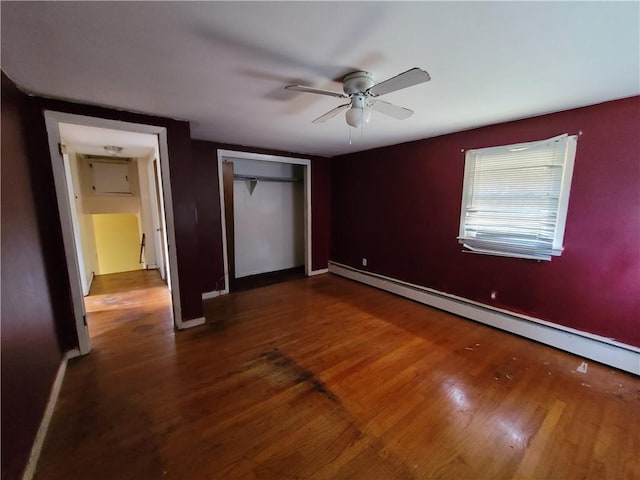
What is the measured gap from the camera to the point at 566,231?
8.13 feet

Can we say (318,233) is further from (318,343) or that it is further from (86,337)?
(86,337)

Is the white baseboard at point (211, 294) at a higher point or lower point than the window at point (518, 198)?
lower

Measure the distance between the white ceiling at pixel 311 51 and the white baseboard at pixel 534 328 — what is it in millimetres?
2069

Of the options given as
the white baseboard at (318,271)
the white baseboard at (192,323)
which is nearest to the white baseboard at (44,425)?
the white baseboard at (192,323)

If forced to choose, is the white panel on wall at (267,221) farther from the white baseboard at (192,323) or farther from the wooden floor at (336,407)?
the wooden floor at (336,407)

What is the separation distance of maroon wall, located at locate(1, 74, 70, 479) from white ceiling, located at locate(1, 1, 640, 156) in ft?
1.55

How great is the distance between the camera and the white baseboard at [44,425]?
137 centimetres

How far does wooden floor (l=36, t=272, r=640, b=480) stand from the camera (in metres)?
1.45

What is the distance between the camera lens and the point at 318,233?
512 cm

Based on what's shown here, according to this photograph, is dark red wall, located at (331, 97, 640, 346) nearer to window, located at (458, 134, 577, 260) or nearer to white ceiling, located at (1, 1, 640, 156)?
window, located at (458, 134, 577, 260)

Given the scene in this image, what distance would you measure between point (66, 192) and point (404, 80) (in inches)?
111

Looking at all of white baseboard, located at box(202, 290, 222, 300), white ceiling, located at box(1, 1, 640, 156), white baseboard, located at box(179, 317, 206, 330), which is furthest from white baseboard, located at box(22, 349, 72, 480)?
white ceiling, located at box(1, 1, 640, 156)

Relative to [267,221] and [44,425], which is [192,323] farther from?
[267,221]

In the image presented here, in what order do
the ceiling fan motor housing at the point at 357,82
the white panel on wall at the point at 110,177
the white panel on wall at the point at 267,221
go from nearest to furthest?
1. the ceiling fan motor housing at the point at 357,82
2. the white panel on wall at the point at 267,221
3. the white panel on wall at the point at 110,177
